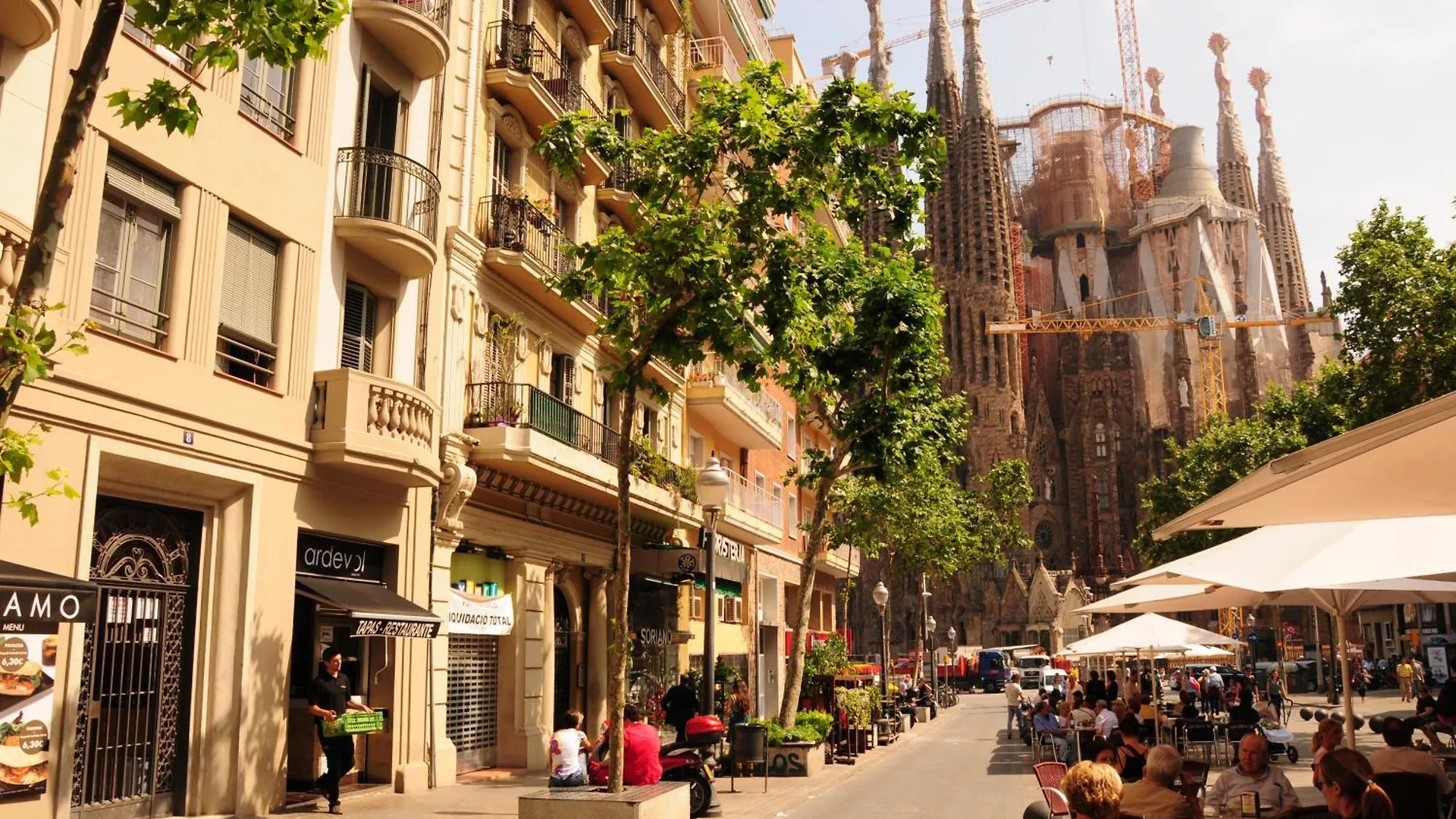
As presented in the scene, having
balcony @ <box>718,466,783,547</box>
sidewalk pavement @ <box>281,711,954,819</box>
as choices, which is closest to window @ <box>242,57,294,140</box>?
sidewalk pavement @ <box>281,711,954,819</box>

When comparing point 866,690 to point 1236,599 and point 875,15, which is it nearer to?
point 1236,599

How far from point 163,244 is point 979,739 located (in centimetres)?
2348

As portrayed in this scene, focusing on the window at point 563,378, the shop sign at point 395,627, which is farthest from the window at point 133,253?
the window at point 563,378

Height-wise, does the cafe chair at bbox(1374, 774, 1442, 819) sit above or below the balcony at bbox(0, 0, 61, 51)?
below

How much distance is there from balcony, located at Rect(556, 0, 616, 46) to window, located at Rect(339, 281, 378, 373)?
27.5 feet

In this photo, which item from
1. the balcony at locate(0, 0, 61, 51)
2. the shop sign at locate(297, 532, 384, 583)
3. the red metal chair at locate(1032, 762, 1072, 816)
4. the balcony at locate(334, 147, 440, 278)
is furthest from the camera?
the balcony at locate(334, 147, 440, 278)

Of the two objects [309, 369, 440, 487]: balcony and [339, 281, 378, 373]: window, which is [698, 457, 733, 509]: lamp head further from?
[339, 281, 378, 373]: window

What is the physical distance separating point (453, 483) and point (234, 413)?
4.27 meters

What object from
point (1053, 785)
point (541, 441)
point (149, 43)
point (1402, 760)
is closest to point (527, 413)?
point (541, 441)

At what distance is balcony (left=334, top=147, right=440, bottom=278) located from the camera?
15.0 meters

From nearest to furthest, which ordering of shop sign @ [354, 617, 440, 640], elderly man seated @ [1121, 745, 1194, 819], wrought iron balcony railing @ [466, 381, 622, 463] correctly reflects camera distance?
1. elderly man seated @ [1121, 745, 1194, 819]
2. shop sign @ [354, 617, 440, 640]
3. wrought iron balcony railing @ [466, 381, 622, 463]

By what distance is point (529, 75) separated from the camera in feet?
61.8

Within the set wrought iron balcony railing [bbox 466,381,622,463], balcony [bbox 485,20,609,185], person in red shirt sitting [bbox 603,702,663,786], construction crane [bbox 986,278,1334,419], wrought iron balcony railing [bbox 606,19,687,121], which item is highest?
construction crane [bbox 986,278,1334,419]

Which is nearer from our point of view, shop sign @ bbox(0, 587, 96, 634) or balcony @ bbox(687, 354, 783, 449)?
shop sign @ bbox(0, 587, 96, 634)
